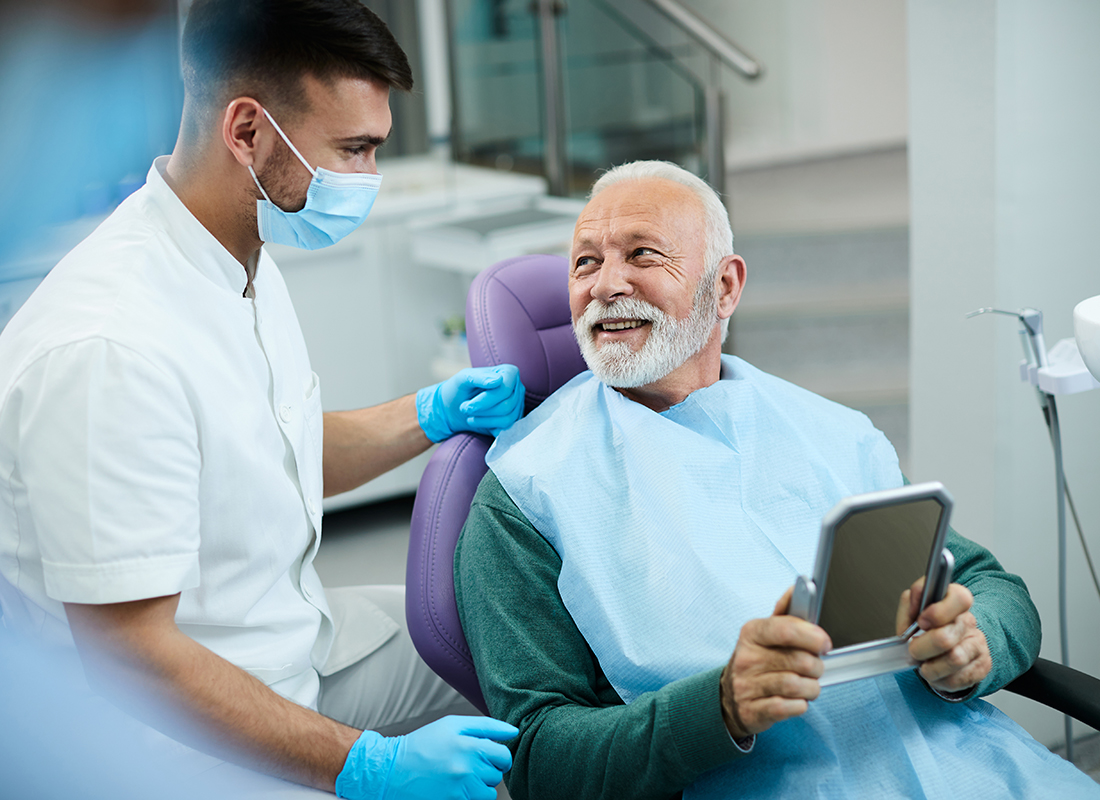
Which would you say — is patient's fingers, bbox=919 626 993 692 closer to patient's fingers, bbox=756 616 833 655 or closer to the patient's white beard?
patient's fingers, bbox=756 616 833 655

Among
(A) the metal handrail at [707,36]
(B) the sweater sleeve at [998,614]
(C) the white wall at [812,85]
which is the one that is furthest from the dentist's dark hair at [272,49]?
(C) the white wall at [812,85]

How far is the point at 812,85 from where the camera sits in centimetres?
456

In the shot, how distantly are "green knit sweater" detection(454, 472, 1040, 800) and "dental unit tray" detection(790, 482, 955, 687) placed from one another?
0.48ft

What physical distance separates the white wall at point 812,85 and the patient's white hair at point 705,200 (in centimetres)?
319

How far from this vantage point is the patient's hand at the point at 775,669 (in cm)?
95

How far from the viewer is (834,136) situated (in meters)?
4.61

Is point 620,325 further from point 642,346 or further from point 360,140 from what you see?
point 360,140

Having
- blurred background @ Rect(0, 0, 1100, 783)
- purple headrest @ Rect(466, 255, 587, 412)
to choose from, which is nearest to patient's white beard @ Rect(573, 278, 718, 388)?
purple headrest @ Rect(466, 255, 587, 412)

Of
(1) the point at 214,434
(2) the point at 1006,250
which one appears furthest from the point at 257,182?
(2) the point at 1006,250

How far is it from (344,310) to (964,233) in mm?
1912

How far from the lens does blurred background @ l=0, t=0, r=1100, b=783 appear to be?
1.04m

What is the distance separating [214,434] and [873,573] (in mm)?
775

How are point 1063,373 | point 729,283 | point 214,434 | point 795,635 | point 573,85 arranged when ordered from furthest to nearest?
point 573,85, point 729,283, point 1063,373, point 214,434, point 795,635

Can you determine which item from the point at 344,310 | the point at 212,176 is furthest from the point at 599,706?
the point at 344,310
